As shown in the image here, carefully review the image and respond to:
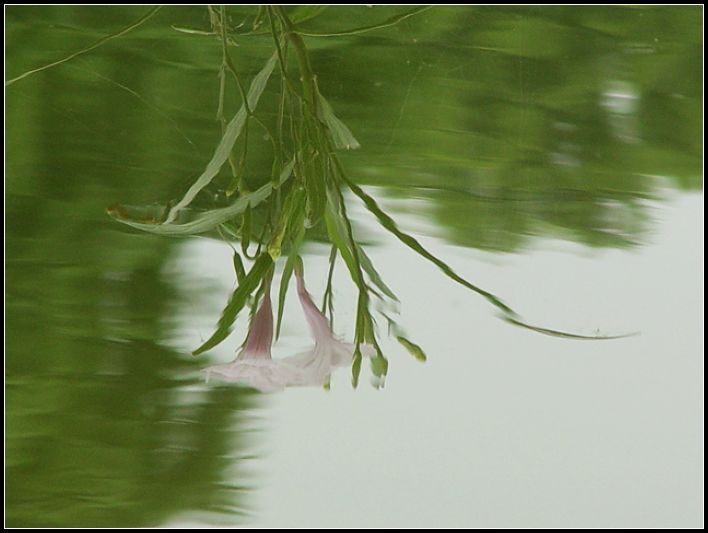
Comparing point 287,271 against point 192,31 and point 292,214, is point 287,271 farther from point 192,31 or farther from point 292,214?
point 192,31

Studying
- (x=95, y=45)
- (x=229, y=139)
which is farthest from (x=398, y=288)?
(x=95, y=45)

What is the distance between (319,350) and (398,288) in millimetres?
80

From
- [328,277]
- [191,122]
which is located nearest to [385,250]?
[328,277]

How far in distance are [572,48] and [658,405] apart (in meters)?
0.25

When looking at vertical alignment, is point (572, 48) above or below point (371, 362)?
above

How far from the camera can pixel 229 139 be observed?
1.60 feet

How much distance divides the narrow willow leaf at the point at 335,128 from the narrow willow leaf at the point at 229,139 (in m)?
0.04

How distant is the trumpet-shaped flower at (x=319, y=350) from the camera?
46 cm

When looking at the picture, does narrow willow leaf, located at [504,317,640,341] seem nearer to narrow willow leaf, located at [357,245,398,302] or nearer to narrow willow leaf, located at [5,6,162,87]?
narrow willow leaf, located at [357,245,398,302]

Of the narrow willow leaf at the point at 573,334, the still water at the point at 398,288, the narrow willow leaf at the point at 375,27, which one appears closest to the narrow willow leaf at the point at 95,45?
the still water at the point at 398,288

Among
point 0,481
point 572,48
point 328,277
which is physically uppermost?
point 572,48

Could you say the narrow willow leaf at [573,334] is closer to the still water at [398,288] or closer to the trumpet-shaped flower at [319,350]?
the still water at [398,288]

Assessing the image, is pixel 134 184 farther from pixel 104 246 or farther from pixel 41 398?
pixel 41 398

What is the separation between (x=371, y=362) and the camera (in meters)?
0.51
